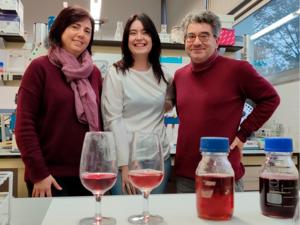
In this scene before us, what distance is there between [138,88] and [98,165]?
36.0 inches

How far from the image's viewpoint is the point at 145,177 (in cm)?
70

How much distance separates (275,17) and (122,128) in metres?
2.54

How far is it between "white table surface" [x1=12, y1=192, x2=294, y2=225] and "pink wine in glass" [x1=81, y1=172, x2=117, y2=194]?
85 mm

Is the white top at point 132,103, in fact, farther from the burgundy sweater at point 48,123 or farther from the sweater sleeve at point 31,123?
the sweater sleeve at point 31,123

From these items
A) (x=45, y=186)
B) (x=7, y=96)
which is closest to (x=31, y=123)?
(x=45, y=186)

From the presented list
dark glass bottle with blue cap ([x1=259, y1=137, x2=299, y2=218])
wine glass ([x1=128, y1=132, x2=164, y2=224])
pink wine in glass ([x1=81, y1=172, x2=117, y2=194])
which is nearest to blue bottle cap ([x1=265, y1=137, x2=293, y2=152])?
dark glass bottle with blue cap ([x1=259, y1=137, x2=299, y2=218])

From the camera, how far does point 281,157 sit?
0.76 m

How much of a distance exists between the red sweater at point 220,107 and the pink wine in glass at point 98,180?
0.84 metres

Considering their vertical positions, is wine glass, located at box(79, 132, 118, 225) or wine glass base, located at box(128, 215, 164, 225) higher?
wine glass, located at box(79, 132, 118, 225)

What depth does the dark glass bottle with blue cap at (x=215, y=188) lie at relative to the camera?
2.34 feet

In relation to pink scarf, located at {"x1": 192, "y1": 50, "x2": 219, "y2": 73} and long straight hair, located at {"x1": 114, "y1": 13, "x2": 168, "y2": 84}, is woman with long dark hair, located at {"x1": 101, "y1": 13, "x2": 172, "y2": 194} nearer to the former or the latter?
long straight hair, located at {"x1": 114, "y1": 13, "x2": 168, "y2": 84}

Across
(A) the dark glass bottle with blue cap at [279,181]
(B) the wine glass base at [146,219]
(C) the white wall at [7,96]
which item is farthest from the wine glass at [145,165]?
(C) the white wall at [7,96]

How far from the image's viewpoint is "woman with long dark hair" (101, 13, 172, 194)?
1.51 meters

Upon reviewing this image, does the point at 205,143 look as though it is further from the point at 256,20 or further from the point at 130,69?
the point at 256,20
